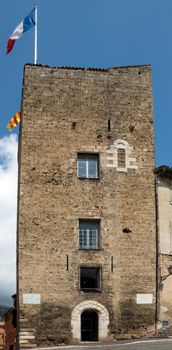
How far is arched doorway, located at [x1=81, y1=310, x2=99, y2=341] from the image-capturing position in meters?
29.8

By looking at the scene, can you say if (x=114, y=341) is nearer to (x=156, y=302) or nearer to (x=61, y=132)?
(x=156, y=302)

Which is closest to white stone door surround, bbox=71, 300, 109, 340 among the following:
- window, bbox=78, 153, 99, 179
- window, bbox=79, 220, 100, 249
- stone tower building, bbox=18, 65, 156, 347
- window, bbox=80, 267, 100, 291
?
stone tower building, bbox=18, 65, 156, 347

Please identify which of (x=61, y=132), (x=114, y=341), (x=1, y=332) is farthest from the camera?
(x=1, y=332)

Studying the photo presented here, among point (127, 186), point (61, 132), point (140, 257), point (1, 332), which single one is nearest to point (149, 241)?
point (140, 257)

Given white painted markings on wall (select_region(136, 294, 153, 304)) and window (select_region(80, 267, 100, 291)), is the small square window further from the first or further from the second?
white painted markings on wall (select_region(136, 294, 153, 304))

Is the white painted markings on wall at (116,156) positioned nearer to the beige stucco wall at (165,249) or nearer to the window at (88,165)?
the window at (88,165)

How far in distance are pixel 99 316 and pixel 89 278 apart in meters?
1.85

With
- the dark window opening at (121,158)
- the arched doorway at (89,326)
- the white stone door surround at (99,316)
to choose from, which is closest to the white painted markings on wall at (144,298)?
the white stone door surround at (99,316)

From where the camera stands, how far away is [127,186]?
31.4 meters

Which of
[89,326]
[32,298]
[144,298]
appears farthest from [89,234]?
[89,326]

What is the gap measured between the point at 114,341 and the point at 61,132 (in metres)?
10.3

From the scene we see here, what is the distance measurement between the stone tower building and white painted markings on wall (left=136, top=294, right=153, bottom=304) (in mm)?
47

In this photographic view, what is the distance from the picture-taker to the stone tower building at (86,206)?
29.4 metres

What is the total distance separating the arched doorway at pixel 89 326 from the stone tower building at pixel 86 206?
0.05 m
